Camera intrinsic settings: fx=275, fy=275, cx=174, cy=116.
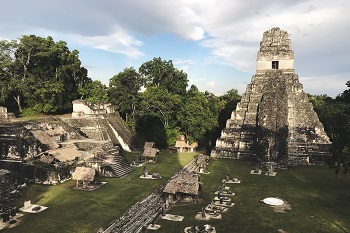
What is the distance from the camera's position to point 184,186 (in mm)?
19250

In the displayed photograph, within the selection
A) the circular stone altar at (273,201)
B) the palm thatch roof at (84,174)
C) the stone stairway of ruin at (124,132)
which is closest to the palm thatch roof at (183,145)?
the stone stairway of ruin at (124,132)

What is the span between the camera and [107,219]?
16.1m

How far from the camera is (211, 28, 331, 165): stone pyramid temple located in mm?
29906

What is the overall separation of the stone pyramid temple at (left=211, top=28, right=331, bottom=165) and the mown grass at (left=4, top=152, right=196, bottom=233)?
1113 cm

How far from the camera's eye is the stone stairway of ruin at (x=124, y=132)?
119ft

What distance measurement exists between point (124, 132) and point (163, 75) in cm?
1394

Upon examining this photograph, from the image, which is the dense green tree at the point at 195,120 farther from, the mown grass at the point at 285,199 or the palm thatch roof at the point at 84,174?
the palm thatch roof at the point at 84,174

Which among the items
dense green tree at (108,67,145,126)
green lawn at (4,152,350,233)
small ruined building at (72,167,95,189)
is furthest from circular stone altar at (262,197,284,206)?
dense green tree at (108,67,145,126)

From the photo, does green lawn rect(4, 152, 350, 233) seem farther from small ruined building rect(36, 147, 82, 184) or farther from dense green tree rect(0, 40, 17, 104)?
dense green tree rect(0, 40, 17, 104)

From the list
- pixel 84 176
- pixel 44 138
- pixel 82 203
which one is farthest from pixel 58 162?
pixel 82 203

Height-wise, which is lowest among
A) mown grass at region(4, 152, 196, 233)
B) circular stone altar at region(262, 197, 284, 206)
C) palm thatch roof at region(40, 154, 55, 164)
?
mown grass at region(4, 152, 196, 233)

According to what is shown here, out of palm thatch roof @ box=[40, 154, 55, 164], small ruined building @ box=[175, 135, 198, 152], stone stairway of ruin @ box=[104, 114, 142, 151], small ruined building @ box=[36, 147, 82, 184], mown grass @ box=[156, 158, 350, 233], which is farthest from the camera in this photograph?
small ruined building @ box=[175, 135, 198, 152]

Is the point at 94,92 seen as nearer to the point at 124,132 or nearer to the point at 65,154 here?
the point at 124,132

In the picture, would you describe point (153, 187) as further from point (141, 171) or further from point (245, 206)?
point (245, 206)
